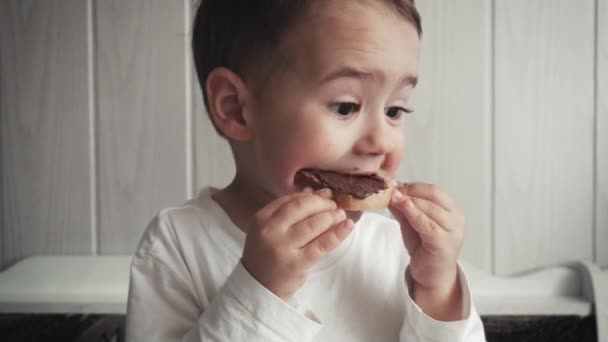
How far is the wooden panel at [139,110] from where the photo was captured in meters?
1.16

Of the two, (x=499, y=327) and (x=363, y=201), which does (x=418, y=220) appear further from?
(x=499, y=327)

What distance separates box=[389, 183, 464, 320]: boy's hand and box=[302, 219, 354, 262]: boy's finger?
0.08 metres

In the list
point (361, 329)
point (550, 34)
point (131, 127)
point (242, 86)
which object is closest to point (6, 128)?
point (131, 127)

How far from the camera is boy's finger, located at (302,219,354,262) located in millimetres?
582

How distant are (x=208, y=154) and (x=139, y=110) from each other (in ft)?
0.56

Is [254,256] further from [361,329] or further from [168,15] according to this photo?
[168,15]

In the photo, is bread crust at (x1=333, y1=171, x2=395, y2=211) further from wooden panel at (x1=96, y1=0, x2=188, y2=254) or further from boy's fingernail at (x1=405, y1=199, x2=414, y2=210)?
wooden panel at (x1=96, y1=0, x2=188, y2=254)

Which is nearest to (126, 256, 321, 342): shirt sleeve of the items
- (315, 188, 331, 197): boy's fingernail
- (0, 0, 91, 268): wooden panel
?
(315, 188, 331, 197): boy's fingernail

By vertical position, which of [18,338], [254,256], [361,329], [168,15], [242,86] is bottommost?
[18,338]

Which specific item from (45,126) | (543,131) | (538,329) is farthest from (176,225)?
(543,131)

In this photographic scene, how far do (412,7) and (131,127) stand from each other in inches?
28.6

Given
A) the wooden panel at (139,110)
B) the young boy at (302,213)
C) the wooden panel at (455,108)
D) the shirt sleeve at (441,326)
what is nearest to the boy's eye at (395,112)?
the young boy at (302,213)

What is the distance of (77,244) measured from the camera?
1.23 m

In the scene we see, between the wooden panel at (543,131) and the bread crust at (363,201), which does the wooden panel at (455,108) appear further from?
the bread crust at (363,201)
